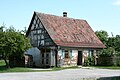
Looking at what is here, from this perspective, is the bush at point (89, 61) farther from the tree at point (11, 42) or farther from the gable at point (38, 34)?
the tree at point (11, 42)

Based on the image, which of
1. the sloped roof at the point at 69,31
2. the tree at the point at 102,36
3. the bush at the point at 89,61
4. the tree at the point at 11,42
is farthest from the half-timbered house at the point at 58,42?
the tree at the point at 102,36

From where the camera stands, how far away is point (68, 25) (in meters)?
44.7

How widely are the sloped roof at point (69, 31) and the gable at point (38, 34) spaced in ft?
2.15

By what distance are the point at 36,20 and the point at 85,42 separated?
7.83 meters

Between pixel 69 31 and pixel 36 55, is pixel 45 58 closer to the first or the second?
pixel 36 55

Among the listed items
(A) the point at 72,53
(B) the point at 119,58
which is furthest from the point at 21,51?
(B) the point at 119,58

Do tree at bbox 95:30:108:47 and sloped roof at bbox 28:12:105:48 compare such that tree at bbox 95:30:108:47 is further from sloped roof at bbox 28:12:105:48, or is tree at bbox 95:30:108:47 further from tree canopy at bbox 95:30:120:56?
sloped roof at bbox 28:12:105:48

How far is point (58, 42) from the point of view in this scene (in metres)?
39.3

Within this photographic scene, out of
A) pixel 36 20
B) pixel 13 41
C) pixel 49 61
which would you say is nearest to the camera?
pixel 13 41

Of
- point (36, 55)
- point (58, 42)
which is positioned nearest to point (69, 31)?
point (58, 42)

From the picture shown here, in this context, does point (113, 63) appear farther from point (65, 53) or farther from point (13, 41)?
point (13, 41)

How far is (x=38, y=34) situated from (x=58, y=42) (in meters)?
4.07

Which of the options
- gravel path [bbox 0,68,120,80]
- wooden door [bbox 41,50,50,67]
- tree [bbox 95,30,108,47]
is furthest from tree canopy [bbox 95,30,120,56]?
gravel path [bbox 0,68,120,80]

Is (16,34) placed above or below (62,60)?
above
